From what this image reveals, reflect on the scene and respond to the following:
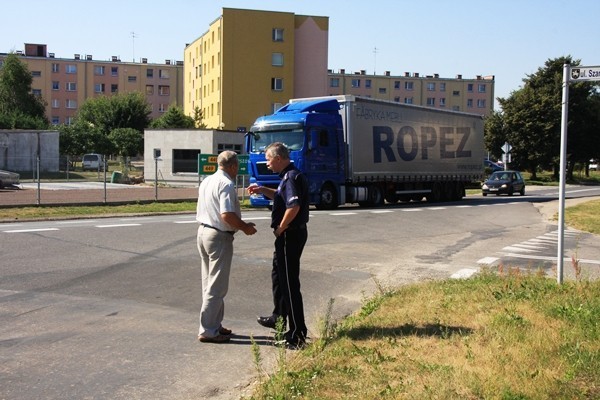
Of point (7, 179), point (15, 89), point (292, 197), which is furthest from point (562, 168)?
point (15, 89)

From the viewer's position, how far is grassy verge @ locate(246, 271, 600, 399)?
4504 millimetres

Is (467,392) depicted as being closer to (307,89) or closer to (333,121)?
(333,121)

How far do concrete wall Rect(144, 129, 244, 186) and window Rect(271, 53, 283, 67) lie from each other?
2127cm

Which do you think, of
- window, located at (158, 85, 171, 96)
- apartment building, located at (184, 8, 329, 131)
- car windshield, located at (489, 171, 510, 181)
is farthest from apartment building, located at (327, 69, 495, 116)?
car windshield, located at (489, 171, 510, 181)

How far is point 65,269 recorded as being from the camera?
1037 cm

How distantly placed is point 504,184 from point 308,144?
19682 mm

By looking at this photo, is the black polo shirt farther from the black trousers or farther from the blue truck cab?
the blue truck cab

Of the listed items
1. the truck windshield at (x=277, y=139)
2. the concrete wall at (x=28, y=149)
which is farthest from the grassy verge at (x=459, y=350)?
the concrete wall at (x=28, y=149)

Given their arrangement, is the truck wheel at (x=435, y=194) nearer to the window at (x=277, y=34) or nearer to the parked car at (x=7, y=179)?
the parked car at (x=7, y=179)

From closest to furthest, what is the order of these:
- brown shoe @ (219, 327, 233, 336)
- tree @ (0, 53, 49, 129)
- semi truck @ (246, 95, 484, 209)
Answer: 1. brown shoe @ (219, 327, 233, 336)
2. semi truck @ (246, 95, 484, 209)
3. tree @ (0, 53, 49, 129)

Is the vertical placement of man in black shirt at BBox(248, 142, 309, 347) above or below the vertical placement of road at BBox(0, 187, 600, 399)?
above

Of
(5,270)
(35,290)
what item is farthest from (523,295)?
(5,270)

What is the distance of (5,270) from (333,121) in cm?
1632

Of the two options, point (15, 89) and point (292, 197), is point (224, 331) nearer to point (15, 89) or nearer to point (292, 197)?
point (292, 197)
